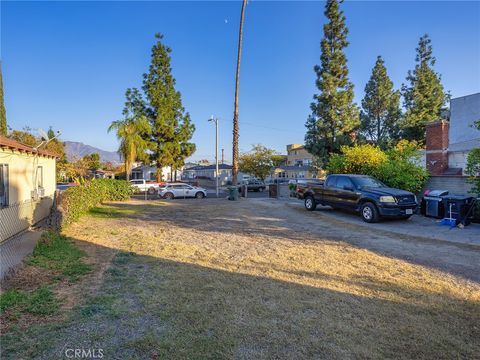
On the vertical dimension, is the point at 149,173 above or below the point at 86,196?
above

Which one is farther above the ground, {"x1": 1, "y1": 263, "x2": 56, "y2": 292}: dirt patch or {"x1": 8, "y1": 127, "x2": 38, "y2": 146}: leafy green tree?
{"x1": 8, "y1": 127, "x2": 38, "y2": 146}: leafy green tree

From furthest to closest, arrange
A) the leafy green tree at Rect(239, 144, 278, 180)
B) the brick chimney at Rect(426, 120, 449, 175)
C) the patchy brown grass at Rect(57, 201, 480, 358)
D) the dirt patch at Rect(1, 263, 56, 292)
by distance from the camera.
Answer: the leafy green tree at Rect(239, 144, 278, 180) < the brick chimney at Rect(426, 120, 449, 175) < the dirt patch at Rect(1, 263, 56, 292) < the patchy brown grass at Rect(57, 201, 480, 358)

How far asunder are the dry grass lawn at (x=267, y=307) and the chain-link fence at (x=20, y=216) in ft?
5.90

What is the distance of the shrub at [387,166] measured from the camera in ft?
43.8

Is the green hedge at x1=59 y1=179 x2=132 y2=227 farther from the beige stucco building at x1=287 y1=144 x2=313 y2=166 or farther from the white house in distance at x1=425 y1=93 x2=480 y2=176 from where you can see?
the beige stucco building at x1=287 y1=144 x2=313 y2=166

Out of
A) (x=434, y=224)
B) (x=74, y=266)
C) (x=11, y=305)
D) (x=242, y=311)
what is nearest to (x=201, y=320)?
(x=242, y=311)

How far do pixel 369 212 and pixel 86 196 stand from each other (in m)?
11.4

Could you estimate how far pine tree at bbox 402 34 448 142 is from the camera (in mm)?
31625

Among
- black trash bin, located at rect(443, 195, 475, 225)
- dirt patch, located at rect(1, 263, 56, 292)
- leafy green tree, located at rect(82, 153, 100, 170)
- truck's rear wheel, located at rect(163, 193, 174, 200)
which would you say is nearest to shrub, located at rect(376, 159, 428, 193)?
black trash bin, located at rect(443, 195, 475, 225)

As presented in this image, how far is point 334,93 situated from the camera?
2922 centimetres

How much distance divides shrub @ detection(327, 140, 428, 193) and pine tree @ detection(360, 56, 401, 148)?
63.1 feet

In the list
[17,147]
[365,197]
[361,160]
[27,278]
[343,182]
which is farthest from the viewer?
[361,160]

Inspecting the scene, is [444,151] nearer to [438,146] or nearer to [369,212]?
[438,146]

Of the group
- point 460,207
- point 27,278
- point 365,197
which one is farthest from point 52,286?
point 460,207
